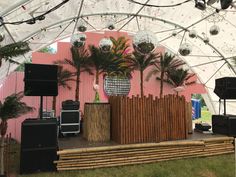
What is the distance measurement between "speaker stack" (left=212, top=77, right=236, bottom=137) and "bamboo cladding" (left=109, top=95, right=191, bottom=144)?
133cm

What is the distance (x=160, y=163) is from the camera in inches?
191

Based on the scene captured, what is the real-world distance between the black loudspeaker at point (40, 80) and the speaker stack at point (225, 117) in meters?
4.64

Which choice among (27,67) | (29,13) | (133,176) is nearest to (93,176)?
(133,176)

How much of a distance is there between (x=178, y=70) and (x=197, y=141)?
6.34 meters

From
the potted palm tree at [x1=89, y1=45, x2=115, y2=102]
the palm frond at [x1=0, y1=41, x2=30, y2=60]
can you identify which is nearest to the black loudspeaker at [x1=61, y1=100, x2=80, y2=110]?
the palm frond at [x1=0, y1=41, x2=30, y2=60]

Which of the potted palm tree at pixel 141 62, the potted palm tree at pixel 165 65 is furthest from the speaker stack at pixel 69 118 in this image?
the potted palm tree at pixel 165 65

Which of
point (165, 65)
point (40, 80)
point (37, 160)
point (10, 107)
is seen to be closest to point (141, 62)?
point (165, 65)

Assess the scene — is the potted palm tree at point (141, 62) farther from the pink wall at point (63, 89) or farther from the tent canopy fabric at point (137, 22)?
the tent canopy fabric at point (137, 22)

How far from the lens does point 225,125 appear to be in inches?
243

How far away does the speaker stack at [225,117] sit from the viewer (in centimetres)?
606

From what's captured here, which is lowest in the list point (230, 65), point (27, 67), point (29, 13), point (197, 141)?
point (197, 141)

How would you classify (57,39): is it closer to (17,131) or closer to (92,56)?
(92,56)

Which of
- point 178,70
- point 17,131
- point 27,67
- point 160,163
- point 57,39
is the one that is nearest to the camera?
point 27,67

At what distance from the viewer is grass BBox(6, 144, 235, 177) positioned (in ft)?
13.6
